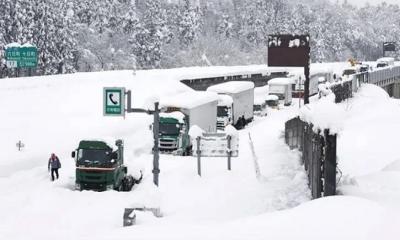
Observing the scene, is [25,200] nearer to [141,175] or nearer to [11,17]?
[141,175]

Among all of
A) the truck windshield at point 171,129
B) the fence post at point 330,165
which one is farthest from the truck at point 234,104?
the fence post at point 330,165

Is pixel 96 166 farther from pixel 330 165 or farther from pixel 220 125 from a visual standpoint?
pixel 220 125

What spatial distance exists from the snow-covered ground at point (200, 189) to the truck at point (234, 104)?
8.50 feet

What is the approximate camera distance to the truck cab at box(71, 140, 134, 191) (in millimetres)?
21812

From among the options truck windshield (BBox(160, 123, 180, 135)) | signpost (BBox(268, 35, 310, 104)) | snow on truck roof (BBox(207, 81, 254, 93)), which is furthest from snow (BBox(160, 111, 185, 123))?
snow on truck roof (BBox(207, 81, 254, 93))

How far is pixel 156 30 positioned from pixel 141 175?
80747mm

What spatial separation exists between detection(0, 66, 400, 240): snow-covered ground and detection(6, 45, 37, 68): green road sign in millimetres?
4933

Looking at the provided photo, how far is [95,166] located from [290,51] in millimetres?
20852

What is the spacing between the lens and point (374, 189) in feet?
52.4

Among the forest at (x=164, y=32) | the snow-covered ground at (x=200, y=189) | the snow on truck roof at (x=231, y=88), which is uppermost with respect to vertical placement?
the forest at (x=164, y=32)

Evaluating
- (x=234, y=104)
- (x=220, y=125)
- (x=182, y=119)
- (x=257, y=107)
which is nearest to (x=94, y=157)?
(x=182, y=119)

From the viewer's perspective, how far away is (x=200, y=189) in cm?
2108

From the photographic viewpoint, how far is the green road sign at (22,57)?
47.7 metres

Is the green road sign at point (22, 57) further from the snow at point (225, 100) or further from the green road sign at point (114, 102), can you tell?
the green road sign at point (114, 102)
